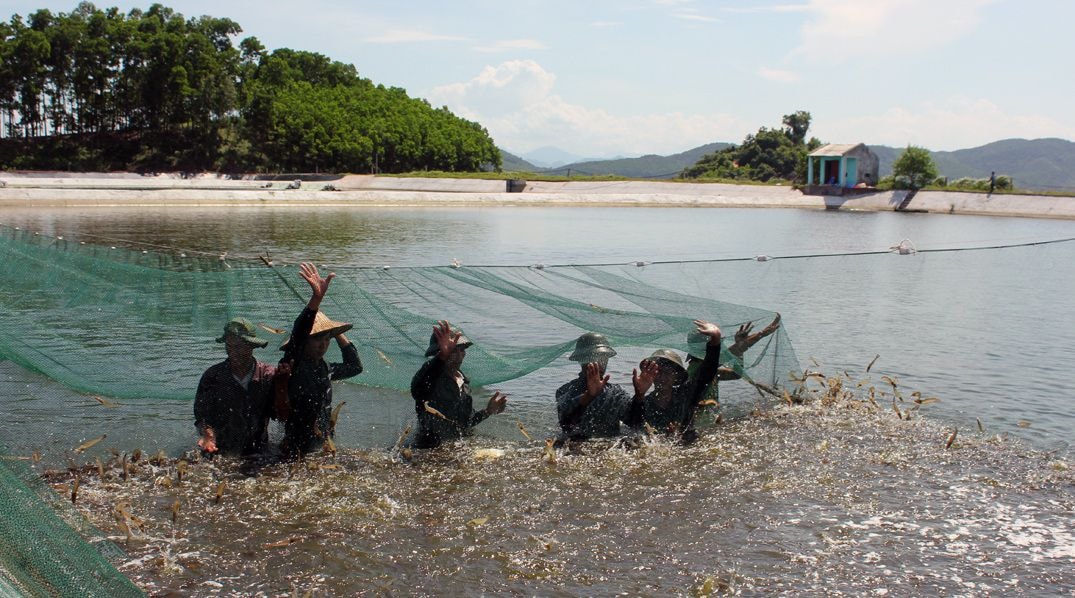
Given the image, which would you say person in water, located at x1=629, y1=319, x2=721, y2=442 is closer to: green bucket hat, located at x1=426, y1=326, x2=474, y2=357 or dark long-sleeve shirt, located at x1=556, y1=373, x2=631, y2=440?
dark long-sleeve shirt, located at x1=556, y1=373, x2=631, y2=440

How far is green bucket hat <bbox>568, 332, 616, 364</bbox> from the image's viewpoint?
25.3 ft

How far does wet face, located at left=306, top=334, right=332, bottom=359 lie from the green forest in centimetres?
6261

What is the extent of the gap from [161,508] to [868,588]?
4702 mm

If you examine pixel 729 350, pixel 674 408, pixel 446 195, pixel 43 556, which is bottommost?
pixel 674 408

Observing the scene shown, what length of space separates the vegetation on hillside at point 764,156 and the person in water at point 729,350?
73448 millimetres

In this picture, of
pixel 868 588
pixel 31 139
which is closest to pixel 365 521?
pixel 868 588

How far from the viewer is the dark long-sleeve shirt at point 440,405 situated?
297 inches

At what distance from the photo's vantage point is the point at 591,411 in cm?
794

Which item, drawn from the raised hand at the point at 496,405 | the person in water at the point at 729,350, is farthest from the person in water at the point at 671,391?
the raised hand at the point at 496,405

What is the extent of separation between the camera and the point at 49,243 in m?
9.51

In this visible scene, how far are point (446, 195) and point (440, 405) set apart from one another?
49.3 m

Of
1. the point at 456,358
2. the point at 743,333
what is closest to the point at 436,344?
the point at 456,358

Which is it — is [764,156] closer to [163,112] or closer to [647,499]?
[163,112]

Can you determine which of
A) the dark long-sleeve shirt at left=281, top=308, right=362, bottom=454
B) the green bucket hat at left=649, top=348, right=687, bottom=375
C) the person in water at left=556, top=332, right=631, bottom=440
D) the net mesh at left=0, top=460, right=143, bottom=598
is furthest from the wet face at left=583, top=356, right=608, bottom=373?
the net mesh at left=0, top=460, right=143, bottom=598
